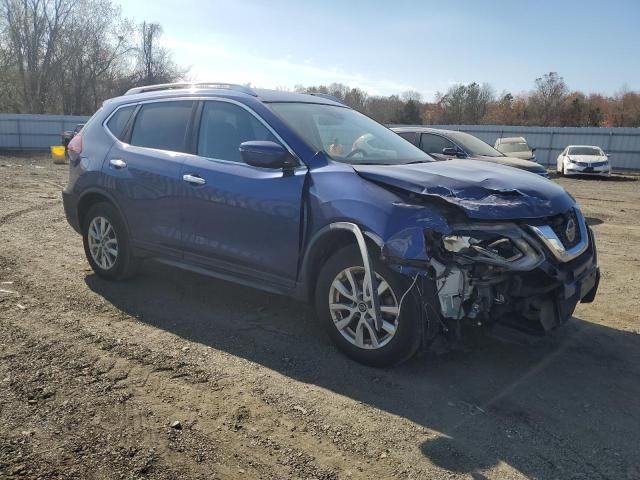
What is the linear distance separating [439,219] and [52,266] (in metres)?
4.73

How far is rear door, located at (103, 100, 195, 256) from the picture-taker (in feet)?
15.9

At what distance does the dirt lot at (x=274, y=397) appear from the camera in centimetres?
275

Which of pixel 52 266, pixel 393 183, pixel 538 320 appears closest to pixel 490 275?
pixel 538 320

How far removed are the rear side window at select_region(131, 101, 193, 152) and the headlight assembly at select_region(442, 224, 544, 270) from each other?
2.62 metres

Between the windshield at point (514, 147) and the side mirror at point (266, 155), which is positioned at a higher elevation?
the windshield at point (514, 147)

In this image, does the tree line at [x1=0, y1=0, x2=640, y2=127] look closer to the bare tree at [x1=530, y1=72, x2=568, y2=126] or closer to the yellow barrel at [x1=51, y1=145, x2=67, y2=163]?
the bare tree at [x1=530, y1=72, x2=568, y2=126]

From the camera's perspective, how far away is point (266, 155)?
396 cm

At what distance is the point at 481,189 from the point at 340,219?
3.15 feet

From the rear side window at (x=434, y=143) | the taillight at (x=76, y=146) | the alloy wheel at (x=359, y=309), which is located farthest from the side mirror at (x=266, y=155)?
the rear side window at (x=434, y=143)

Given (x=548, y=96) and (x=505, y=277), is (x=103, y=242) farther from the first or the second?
(x=548, y=96)

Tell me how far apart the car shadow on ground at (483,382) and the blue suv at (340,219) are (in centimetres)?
30

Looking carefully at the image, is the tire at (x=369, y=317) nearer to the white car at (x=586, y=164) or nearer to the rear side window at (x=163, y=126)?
the rear side window at (x=163, y=126)

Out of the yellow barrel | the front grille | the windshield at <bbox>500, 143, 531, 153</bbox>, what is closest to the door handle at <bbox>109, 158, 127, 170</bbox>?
the front grille

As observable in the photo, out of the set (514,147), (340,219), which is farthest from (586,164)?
(340,219)
